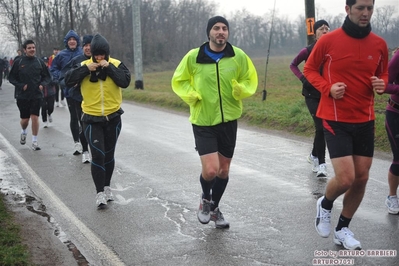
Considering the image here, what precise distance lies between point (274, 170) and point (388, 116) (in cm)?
298

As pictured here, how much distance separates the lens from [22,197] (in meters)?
7.92

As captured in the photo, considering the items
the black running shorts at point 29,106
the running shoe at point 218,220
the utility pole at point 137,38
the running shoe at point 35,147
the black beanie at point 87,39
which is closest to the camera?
the running shoe at point 218,220

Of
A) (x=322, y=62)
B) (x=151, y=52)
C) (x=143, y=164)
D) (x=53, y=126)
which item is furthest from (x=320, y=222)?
(x=151, y=52)

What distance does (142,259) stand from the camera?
17.3 feet

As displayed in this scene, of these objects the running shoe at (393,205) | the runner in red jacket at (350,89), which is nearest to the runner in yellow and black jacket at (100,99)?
the runner in red jacket at (350,89)

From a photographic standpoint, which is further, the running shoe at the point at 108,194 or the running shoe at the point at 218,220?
the running shoe at the point at 108,194

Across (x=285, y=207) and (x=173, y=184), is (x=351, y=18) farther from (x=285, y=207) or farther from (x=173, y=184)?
(x=173, y=184)

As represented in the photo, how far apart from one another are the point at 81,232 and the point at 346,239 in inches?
105

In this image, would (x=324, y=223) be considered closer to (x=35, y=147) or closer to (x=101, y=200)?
(x=101, y=200)

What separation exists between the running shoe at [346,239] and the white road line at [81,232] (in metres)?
1.90

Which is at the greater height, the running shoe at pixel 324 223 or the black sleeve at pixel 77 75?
the black sleeve at pixel 77 75

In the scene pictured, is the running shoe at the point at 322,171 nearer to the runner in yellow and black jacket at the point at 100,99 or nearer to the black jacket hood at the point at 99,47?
the runner in yellow and black jacket at the point at 100,99

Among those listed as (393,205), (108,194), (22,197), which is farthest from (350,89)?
(22,197)

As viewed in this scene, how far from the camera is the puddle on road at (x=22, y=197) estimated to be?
5.71 meters
